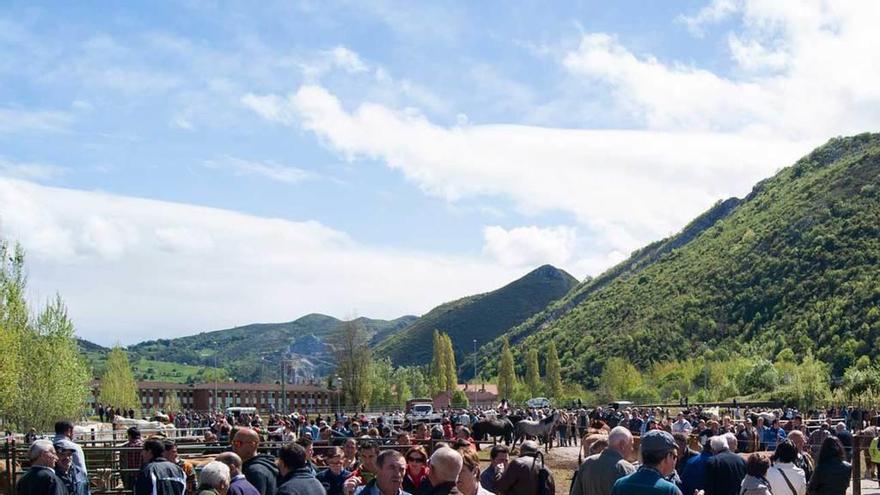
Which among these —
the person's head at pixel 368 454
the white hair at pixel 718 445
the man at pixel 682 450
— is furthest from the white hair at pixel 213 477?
the man at pixel 682 450

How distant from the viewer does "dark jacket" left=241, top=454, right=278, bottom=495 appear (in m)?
8.21

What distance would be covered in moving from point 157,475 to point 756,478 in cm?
561

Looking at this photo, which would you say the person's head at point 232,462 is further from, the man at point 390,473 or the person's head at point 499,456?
the person's head at point 499,456

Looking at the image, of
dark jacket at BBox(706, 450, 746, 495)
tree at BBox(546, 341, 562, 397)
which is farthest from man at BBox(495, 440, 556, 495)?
tree at BBox(546, 341, 562, 397)

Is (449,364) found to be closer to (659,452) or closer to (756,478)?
(756,478)

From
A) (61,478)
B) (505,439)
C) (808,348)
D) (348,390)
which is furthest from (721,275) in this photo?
(61,478)

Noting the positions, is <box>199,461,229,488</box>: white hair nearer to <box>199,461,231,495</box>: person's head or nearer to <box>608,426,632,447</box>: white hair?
<box>199,461,231,495</box>: person's head

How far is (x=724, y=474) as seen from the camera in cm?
967

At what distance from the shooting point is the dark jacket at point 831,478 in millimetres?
9836

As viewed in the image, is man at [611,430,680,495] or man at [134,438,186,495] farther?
man at [134,438,186,495]

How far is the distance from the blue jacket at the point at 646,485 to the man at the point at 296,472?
2319 mm

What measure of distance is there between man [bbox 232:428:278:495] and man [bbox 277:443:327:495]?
21.0 inches

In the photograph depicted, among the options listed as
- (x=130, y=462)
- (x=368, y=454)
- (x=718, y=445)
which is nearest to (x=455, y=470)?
(x=368, y=454)

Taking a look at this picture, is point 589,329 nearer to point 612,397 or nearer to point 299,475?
point 612,397
